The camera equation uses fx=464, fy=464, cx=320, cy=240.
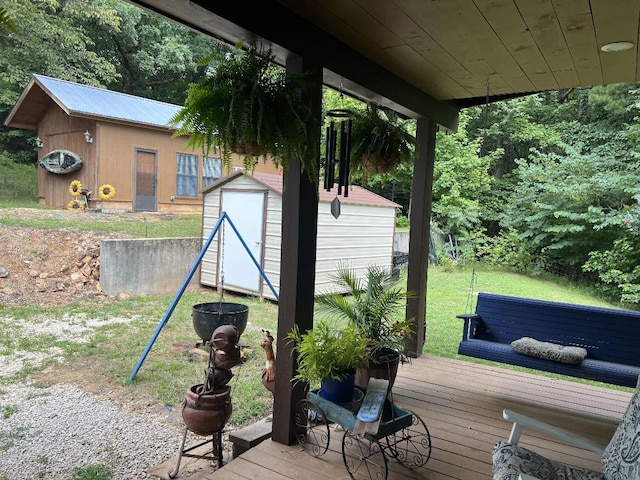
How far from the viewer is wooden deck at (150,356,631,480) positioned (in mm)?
2219

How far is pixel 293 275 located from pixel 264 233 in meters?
4.66

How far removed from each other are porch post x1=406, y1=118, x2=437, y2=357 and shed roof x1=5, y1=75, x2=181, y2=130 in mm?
6981

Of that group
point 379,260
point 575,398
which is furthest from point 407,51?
point 379,260

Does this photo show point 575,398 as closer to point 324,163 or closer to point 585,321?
point 585,321

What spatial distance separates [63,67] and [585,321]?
1393 centimetres

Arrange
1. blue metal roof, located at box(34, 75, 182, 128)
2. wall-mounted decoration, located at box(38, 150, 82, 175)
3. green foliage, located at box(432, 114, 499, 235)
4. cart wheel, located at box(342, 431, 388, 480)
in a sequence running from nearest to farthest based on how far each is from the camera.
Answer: cart wheel, located at box(342, 431, 388, 480) → blue metal roof, located at box(34, 75, 182, 128) → wall-mounted decoration, located at box(38, 150, 82, 175) → green foliage, located at box(432, 114, 499, 235)

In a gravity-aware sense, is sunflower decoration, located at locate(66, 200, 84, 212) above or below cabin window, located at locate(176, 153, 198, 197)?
below

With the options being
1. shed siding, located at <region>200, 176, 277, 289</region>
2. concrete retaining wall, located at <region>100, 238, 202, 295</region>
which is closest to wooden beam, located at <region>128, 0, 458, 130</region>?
shed siding, located at <region>200, 176, 277, 289</region>

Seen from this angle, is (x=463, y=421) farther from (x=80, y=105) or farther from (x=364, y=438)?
(x=80, y=105)

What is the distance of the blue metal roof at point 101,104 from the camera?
9477 millimetres

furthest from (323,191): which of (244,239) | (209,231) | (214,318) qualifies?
(214,318)

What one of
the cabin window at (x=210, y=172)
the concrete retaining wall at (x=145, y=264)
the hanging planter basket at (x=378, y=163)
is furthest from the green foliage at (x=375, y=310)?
the cabin window at (x=210, y=172)

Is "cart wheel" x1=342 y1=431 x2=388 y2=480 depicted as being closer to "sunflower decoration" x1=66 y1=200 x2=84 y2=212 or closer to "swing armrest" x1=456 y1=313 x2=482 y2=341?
"swing armrest" x1=456 y1=313 x2=482 y2=341

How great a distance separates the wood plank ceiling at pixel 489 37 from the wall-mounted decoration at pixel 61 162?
9.10 m
